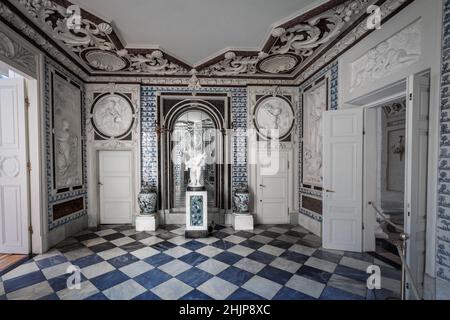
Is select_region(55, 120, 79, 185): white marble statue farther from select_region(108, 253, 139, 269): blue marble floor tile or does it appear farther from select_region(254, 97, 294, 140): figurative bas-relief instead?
select_region(254, 97, 294, 140): figurative bas-relief

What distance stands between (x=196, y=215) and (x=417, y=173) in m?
Result: 3.79

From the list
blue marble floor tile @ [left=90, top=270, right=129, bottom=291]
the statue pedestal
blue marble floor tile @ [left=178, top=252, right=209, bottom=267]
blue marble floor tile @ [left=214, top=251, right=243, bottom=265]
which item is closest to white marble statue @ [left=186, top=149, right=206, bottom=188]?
the statue pedestal

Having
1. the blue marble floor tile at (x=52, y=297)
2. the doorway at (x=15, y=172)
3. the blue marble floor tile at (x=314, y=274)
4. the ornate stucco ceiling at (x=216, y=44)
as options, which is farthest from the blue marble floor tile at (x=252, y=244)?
the ornate stucco ceiling at (x=216, y=44)

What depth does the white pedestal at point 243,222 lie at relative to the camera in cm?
480

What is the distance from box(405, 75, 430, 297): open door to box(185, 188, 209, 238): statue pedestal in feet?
11.0

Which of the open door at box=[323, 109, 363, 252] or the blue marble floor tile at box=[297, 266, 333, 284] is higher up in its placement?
the open door at box=[323, 109, 363, 252]

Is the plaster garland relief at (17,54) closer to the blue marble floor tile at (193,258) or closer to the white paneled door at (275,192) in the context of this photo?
the blue marble floor tile at (193,258)

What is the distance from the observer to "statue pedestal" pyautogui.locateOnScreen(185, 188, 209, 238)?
4.30m

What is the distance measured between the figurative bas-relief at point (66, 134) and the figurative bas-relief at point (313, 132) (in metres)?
5.66
